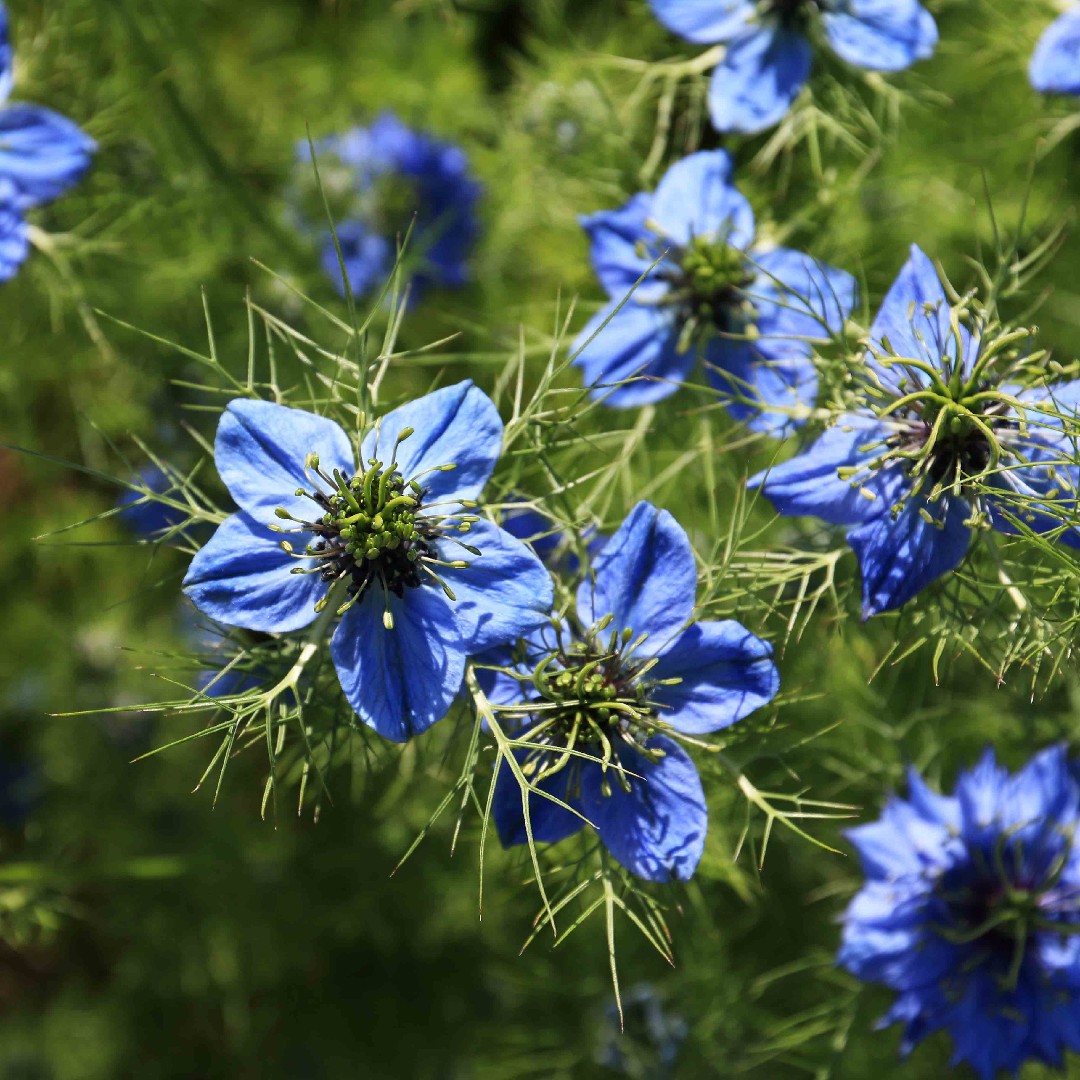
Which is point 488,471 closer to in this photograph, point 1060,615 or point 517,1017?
point 1060,615

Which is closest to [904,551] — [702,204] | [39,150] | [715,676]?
[715,676]

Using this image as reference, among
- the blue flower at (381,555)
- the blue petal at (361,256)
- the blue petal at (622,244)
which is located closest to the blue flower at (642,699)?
the blue flower at (381,555)

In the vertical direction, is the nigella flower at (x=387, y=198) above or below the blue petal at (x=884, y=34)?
→ below

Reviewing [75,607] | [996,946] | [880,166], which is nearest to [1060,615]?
[996,946]

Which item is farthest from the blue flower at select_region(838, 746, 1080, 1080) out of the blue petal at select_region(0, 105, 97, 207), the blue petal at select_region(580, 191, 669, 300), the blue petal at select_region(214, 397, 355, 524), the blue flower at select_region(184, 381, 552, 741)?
the blue petal at select_region(0, 105, 97, 207)

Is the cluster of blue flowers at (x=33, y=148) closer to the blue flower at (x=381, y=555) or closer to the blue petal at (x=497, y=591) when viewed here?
the blue flower at (x=381, y=555)

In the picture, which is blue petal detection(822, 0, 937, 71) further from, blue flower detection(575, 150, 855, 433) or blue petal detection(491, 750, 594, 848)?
blue petal detection(491, 750, 594, 848)
